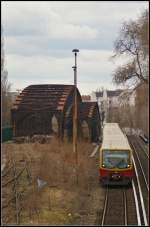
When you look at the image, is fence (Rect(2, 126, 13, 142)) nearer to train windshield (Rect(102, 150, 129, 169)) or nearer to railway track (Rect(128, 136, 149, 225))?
railway track (Rect(128, 136, 149, 225))

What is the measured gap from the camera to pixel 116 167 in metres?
25.2

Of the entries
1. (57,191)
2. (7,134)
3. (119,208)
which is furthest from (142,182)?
(7,134)

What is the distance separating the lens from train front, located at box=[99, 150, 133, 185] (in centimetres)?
2522

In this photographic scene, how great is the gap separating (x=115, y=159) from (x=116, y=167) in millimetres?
464

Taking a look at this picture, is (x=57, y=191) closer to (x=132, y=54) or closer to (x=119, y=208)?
(x=119, y=208)

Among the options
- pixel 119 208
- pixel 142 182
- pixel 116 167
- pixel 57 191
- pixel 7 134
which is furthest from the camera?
pixel 7 134

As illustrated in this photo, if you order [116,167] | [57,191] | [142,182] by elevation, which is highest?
[116,167]

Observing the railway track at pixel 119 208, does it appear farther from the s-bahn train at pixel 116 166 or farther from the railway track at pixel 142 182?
the s-bahn train at pixel 116 166

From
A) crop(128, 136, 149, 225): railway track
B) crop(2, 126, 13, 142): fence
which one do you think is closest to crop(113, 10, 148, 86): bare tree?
crop(128, 136, 149, 225): railway track

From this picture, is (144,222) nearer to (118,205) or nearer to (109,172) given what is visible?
(118,205)

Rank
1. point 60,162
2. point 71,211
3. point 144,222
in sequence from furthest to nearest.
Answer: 1. point 60,162
2. point 71,211
3. point 144,222

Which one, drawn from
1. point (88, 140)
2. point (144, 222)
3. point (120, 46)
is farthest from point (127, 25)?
point (144, 222)

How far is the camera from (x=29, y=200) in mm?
19953

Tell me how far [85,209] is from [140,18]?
680 inches
